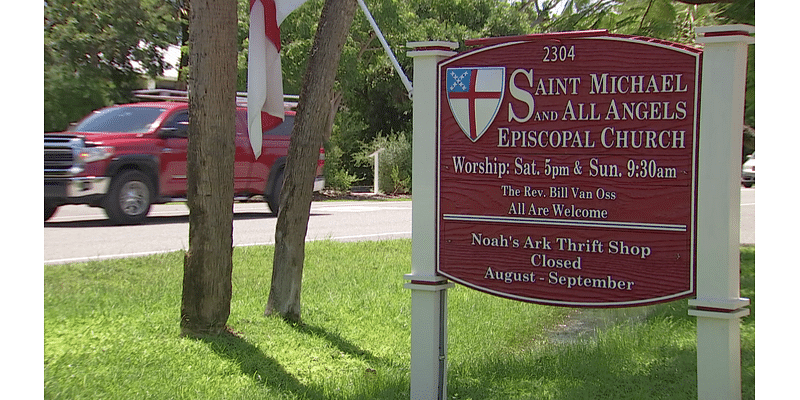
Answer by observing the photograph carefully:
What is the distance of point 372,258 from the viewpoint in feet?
34.7

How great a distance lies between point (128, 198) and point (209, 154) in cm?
816

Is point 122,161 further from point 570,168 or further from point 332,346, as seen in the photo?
point 570,168

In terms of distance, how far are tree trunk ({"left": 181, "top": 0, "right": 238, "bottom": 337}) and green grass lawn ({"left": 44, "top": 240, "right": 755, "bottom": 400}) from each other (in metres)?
0.41

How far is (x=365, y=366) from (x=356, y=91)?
2436cm

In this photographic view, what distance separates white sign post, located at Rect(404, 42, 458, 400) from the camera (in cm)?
475

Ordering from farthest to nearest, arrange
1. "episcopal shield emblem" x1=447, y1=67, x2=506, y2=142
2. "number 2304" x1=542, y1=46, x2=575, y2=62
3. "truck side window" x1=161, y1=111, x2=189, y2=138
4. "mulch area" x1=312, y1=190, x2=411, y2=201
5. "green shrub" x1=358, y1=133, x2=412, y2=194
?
"green shrub" x1=358, y1=133, x2=412, y2=194, "mulch area" x1=312, y1=190, x2=411, y2=201, "truck side window" x1=161, y1=111, x2=189, y2=138, "episcopal shield emblem" x1=447, y1=67, x2=506, y2=142, "number 2304" x1=542, y1=46, x2=575, y2=62

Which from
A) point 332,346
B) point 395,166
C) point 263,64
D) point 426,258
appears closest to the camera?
point 426,258

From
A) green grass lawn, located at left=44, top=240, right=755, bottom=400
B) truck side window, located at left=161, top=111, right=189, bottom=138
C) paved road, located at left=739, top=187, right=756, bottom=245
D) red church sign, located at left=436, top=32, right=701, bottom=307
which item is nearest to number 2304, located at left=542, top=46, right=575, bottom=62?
red church sign, located at left=436, top=32, right=701, bottom=307

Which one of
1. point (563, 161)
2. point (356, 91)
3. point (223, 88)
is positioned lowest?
point (563, 161)

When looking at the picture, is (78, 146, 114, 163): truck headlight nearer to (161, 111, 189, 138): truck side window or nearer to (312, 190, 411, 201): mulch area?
(161, 111, 189, 138): truck side window

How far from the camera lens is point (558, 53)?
4.42 m

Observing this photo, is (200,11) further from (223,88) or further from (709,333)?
(709,333)

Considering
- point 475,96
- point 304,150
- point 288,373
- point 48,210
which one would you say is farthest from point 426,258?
point 48,210

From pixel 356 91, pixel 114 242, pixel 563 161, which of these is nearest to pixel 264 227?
pixel 114 242
